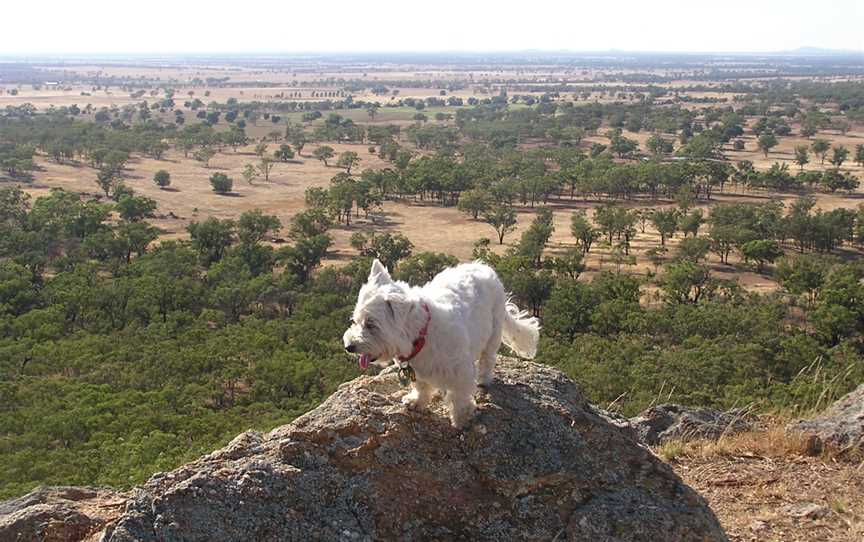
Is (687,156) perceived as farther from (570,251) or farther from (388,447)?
(388,447)

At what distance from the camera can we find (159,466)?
711 inches

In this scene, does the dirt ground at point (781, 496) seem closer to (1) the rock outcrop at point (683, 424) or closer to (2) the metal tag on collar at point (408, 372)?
(1) the rock outcrop at point (683, 424)

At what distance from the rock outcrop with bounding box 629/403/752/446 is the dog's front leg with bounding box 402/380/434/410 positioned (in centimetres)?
248

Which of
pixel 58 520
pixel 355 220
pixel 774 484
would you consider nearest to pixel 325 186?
pixel 355 220

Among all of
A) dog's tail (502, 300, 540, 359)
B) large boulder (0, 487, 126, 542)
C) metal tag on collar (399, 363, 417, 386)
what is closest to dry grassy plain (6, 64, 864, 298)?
dog's tail (502, 300, 540, 359)

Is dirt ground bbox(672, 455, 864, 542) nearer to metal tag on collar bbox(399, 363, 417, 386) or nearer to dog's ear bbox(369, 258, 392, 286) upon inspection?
metal tag on collar bbox(399, 363, 417, 386)

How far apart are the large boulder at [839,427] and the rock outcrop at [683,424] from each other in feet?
2.12

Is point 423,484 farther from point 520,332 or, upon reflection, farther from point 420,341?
point 520,332

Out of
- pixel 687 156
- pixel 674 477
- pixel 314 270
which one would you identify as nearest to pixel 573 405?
pixel 674 477

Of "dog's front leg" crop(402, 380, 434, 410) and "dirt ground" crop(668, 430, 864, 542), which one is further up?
"dog's front leg" crop(402, 380, 434, 410)

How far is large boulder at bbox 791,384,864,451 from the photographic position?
6.96 m

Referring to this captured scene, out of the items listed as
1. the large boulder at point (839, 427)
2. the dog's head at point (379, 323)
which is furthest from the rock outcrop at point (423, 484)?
the large boulder at point (839, 427)

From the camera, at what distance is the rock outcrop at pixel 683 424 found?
25.2 ft

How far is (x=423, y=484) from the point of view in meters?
5.22
